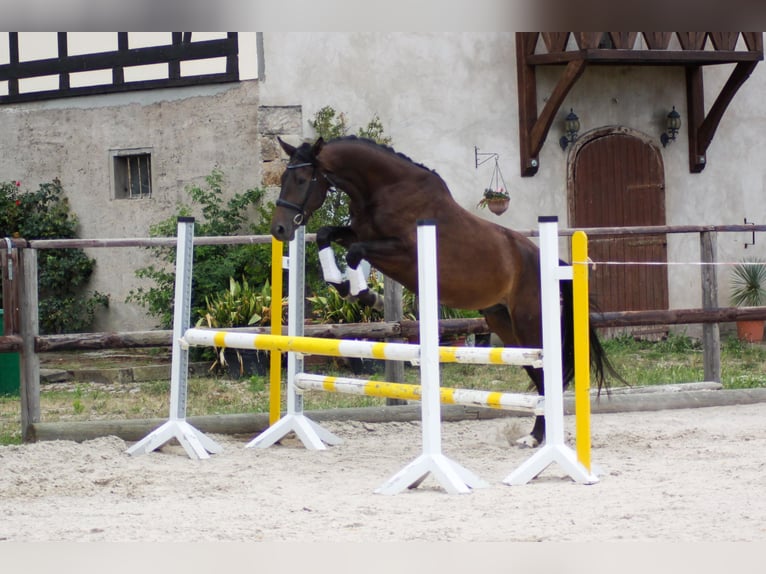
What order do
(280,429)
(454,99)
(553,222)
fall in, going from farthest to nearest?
(454,99) → (280,429) → (553,222)

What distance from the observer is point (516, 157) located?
1034 cm

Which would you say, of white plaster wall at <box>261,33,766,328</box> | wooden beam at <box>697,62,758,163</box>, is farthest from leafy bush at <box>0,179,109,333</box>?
wooden beam at <box>697,62,758,163</box>

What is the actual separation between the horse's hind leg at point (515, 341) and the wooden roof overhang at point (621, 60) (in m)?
4.97

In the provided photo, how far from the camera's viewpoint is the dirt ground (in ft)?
10.3

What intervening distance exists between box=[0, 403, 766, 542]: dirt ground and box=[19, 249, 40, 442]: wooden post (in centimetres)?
43

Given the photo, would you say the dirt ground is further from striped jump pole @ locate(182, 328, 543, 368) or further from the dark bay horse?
the dark bay horse

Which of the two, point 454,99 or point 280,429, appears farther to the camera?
point 454,99

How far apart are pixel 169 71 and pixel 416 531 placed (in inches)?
315

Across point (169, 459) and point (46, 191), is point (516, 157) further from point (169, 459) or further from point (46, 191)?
point (169, 459)

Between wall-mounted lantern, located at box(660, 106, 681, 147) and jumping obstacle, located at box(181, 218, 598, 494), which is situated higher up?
wall-mounted lantern, located at box(660, 106, 681, 147)

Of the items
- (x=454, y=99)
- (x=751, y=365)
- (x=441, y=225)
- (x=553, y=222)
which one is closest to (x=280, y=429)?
(x=441, y=225)

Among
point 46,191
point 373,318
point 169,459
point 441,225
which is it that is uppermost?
point 46,191

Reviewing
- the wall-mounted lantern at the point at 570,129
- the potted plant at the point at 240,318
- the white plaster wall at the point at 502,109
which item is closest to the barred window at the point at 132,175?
the white plaster wall at the point at 502,109

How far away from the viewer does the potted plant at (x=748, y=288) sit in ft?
33.9
